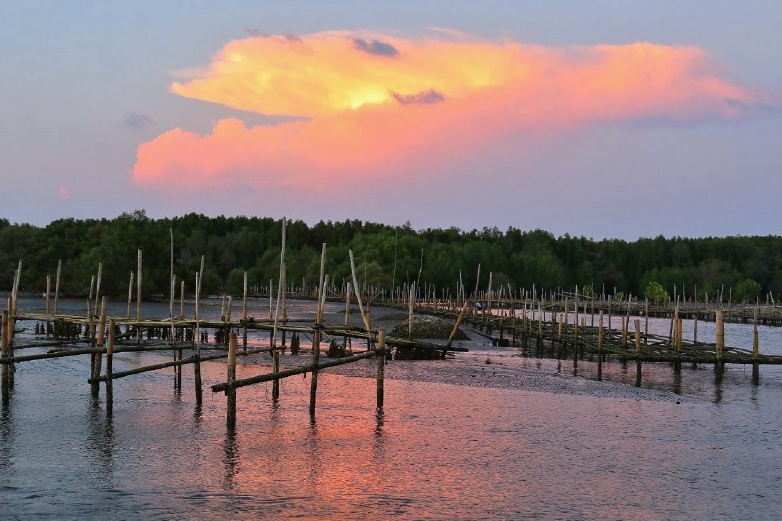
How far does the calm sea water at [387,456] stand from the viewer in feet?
56.4

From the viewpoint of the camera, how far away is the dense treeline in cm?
13100

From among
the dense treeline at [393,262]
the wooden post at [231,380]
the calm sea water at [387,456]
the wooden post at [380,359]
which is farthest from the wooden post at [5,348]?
the dense treeline at [393,262]

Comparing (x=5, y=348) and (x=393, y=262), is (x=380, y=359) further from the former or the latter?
(x=393, y=262)

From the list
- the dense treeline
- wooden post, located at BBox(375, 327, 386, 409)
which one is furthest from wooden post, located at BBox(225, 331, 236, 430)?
the dense treeline

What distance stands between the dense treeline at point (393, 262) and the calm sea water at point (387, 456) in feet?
280

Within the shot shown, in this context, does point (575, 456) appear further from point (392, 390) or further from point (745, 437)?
point (392, 390)

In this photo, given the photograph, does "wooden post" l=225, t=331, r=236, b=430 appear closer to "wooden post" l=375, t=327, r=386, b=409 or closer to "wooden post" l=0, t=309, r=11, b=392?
"wooden post" l=375, t=327, r=386, b=409

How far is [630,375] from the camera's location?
132 feet

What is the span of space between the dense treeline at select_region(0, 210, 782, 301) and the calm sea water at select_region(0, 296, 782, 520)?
8541 cm

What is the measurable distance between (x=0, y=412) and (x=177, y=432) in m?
6.14

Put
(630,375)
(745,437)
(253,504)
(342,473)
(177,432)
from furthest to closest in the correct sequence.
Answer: (630,375) < (745,437) < (177,432) < (342,473) < (253,504)

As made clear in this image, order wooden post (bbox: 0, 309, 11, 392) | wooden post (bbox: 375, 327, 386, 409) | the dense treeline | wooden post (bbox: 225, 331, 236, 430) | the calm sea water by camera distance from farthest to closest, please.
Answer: the dense treeline
wooden post (bbox: 375, 327, 386, 409)
wooden post (bbox: 0, 309, 11, 392)
wooden post (bbox: 225, 331, 236, 430)
the calm sea water

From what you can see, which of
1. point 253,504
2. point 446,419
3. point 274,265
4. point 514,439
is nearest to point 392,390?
point 446,419

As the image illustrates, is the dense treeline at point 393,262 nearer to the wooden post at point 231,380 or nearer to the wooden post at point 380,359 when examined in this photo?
the wooden post at point 380,359
